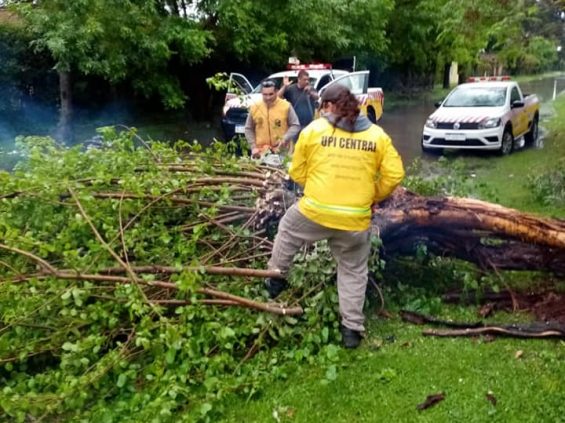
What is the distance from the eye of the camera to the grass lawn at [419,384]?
12.3 ft

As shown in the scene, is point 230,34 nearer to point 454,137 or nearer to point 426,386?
point 454,137

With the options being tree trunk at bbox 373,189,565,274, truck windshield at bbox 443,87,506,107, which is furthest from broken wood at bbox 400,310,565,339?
truck windshield at bbox 443,87,506,107

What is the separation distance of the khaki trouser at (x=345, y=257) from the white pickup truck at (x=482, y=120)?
9944 mm

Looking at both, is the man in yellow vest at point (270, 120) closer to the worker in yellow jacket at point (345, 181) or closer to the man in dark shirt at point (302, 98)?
the man in dark shirt at point (302, 98)

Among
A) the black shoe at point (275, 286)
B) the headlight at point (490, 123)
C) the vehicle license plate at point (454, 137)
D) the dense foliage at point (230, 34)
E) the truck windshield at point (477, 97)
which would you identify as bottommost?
the vehicle license plate at point (454, 137)

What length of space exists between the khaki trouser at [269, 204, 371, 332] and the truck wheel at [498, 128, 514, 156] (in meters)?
10.2

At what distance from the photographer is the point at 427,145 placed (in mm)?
14477

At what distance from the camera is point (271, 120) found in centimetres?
746

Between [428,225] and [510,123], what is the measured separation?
9.83 m

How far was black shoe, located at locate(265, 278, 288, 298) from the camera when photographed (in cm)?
475

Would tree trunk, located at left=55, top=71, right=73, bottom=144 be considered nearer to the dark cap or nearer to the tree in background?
the tree in background

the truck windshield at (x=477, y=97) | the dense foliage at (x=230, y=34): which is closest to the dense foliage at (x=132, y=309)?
the dense foliage at (x=230, y=34)

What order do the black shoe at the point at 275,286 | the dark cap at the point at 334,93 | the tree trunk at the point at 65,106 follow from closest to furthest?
the dark cap at the point at 334,93 → the black shoe at the point at 275,286 → the tree trunk at the point at 65,106

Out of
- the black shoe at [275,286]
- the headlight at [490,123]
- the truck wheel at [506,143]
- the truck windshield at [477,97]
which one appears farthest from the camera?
the truck windshield at [477,97]
